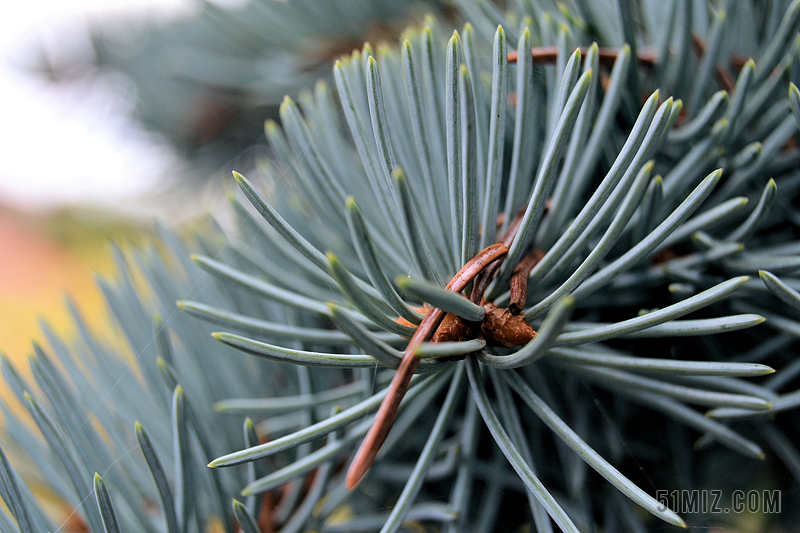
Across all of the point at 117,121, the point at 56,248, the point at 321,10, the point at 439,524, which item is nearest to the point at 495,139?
the point at 439,524

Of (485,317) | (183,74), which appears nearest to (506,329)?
(485,317)

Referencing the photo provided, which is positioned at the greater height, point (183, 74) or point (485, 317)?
point (183, 74)

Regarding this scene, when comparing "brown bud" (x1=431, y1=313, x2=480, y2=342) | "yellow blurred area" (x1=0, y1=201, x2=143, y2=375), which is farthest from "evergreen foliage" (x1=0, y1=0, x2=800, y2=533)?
"yellow blurred area" (x1=0, y1=201, x2=143, y2=375)

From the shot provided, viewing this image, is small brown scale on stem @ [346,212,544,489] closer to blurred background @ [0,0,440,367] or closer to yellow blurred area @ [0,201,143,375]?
blurred background @ [0,0,440,367]

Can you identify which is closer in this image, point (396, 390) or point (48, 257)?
point (396, 390)

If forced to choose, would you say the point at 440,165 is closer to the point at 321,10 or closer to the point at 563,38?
the point at 563,38

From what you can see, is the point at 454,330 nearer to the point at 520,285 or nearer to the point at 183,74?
the point at 520,285
